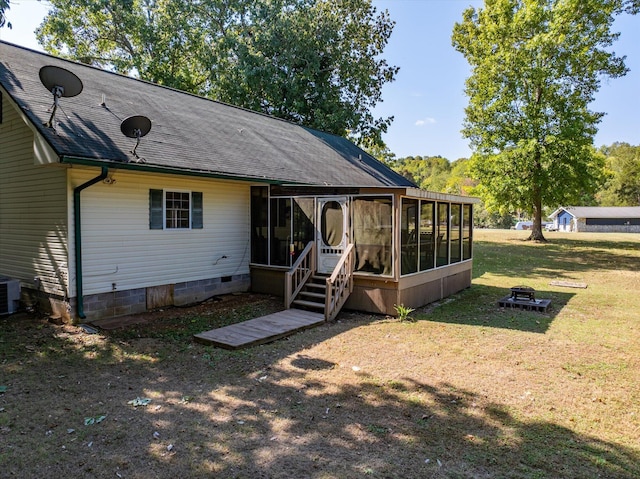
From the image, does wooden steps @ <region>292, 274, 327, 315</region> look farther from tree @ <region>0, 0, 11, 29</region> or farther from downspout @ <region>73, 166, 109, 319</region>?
tree @ <region>0, 0, 11, 29</region>

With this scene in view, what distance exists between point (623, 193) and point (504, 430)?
7626 cm

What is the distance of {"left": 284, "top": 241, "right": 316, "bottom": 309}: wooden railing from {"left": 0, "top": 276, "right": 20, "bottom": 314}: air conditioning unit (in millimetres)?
5105

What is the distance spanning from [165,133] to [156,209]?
1.99 metres

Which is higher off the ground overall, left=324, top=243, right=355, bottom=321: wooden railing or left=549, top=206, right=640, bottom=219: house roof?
left=549, top=206, right=640, bottom=219: house roof

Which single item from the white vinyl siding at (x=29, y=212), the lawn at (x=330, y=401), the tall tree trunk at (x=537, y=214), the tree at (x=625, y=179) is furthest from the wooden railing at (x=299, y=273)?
the tree at (x=625, y=179)

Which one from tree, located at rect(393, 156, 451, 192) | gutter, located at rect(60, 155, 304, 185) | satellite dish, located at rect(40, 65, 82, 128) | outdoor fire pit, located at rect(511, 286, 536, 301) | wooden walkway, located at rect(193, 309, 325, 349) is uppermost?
tree, located at rect(393, 156, 451, 192)

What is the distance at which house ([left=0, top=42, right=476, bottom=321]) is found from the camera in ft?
23.7

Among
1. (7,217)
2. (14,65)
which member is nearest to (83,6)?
(14,65)

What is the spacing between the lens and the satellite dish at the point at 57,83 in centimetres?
670

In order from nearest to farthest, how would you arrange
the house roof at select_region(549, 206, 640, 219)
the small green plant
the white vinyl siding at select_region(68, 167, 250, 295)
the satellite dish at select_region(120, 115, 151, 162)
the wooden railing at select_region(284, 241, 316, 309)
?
the white vinyl siding at select_region(68, 167, 250, 295) → the satellite dish at select_region(120, 115, 151, 162) → the small green plant → the wooden railing at select_region(284, 241, 316, 309) → the house roof at select_region(549, 206, 640, 219)

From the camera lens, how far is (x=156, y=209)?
842cm

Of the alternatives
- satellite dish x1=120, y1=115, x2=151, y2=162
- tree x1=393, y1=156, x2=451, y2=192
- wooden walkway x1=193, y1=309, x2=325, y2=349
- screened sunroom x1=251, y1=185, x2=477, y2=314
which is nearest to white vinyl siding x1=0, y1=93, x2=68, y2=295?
satellite dish x1=120, y1=115, x2=151, y2=162

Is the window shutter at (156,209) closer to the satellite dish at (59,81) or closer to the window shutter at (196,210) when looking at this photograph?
the window shutter at (196,210)

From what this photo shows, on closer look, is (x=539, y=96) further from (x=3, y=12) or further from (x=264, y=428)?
(x=264, y=428)
